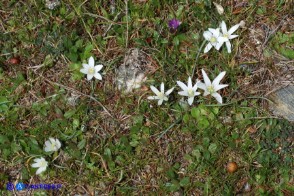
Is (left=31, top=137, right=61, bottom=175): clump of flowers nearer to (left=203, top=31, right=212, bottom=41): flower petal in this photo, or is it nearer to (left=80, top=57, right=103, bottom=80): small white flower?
(left=80, top=57, right=103, bottom=80): small white flower

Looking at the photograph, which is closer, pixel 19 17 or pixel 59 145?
pixel 59 145

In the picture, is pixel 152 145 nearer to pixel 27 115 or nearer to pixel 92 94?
pixel 92 94

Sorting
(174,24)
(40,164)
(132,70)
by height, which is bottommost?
A: (40,164)

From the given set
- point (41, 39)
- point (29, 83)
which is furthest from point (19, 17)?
point (29, 83)

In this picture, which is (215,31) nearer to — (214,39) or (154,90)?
(214,39)

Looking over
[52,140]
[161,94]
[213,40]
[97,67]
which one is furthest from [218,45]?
[52,140]

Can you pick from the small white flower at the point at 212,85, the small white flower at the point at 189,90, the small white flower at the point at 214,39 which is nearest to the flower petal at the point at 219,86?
the small white flower at the point at 212,85
